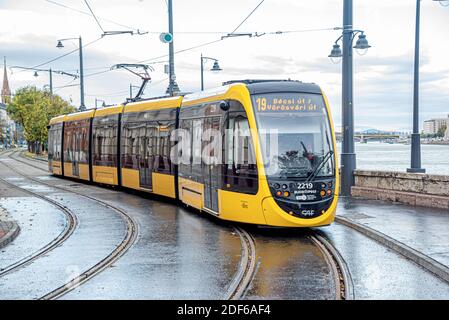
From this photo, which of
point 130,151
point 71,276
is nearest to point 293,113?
point 71,276

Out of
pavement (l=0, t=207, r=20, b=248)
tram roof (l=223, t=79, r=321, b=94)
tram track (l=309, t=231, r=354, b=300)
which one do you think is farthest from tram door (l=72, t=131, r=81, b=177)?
tram track (l=309, t=231, r=354, b=300)

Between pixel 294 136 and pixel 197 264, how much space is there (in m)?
3.85

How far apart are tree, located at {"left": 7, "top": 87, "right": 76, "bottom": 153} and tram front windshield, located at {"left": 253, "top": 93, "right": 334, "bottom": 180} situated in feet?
195

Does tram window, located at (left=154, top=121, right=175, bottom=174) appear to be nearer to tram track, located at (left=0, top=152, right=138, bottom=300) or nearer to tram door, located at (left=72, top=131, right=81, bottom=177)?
tram track, located at (left=0, top=152, right=138, bottom=300)

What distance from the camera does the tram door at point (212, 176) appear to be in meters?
14.3

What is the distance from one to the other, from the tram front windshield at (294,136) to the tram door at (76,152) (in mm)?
17268

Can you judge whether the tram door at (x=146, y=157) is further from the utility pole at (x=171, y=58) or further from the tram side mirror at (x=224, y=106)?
the tram side mirror at (x=224, y=106)

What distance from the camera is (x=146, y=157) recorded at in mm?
20906

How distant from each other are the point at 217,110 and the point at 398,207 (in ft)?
18.8

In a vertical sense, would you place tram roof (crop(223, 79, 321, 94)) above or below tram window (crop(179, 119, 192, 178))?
above

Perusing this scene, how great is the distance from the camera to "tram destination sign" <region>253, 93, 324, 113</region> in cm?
1297

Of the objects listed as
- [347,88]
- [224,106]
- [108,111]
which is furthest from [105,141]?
[224,106]

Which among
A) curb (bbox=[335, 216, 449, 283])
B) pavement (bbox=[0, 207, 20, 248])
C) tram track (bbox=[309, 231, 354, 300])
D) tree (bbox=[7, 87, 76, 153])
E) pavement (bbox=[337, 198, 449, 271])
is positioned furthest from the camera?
tree (bbox=[7, 87, 76, 153])
